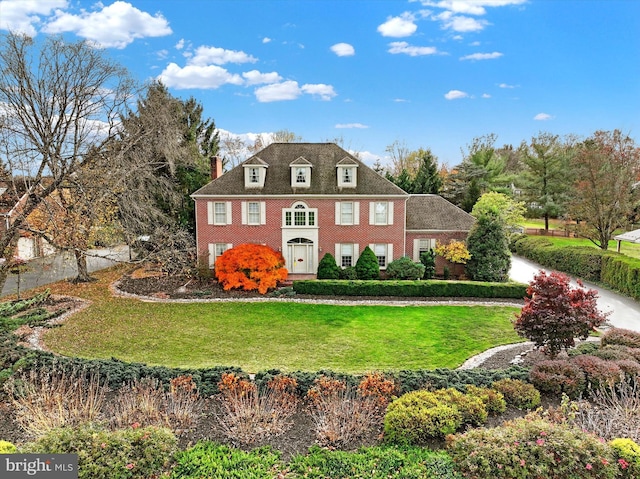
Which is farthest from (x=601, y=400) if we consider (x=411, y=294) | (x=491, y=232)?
(x=491, y=232)

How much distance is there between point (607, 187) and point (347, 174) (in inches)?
927

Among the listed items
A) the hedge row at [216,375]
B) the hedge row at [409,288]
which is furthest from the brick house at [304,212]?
the hedge row at [216,375]

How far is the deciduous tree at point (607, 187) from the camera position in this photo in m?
32.2

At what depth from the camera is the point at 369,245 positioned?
24.3 m

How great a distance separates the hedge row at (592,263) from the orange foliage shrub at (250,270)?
17.8 meters

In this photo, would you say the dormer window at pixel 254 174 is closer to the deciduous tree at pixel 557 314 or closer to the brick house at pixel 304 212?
the brick house at pixel 304 212

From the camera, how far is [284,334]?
50.6 feet

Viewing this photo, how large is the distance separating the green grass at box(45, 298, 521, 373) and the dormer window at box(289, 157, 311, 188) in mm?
7784

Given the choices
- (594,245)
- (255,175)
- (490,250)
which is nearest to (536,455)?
(490,250)

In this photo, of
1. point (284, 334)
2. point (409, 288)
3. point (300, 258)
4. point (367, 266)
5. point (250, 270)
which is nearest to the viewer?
point (284, 334)

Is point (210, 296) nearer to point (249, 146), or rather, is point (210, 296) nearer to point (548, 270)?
point (548, 270)

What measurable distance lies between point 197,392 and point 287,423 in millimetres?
2390

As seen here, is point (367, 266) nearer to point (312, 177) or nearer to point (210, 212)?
point (312, 177)

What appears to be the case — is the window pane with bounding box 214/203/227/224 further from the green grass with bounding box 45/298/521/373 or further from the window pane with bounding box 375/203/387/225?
the window pane with bounding box 375/203/387/225
